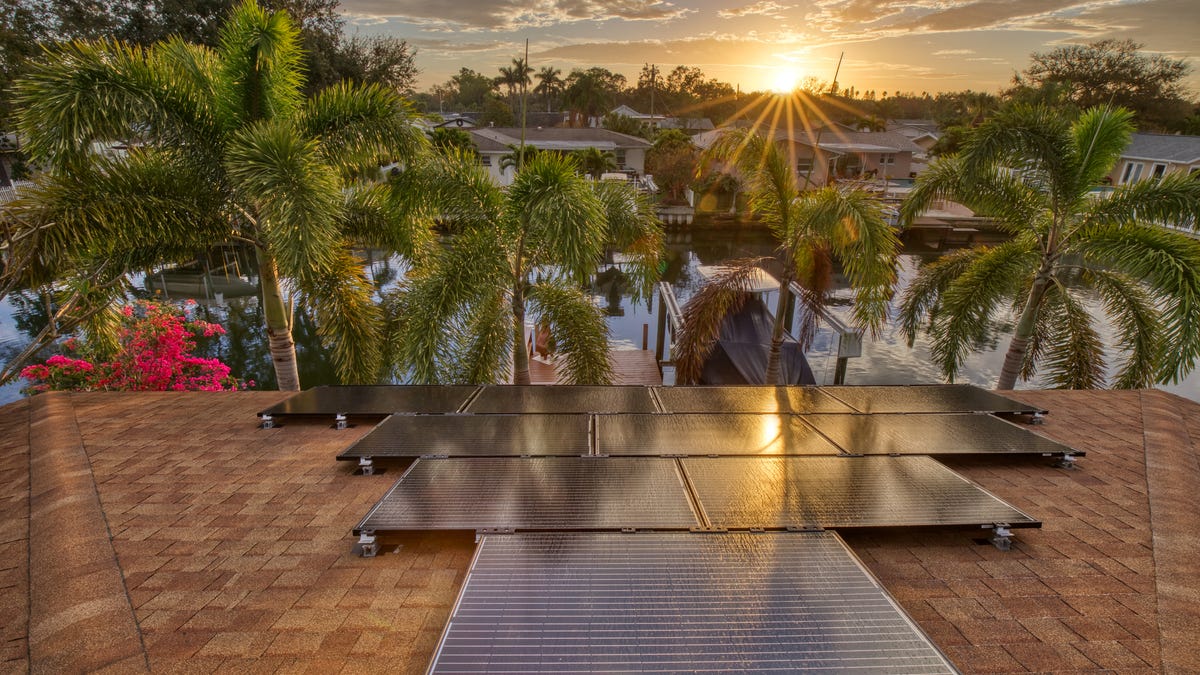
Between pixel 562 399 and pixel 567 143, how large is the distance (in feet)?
143

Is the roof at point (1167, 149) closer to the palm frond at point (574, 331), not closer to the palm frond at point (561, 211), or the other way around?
the palm frond at point (574, 331)

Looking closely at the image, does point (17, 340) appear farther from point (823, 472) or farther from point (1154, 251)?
point (1154, 251)

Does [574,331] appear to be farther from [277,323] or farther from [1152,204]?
[1152,204]

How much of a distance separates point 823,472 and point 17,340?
23.5m

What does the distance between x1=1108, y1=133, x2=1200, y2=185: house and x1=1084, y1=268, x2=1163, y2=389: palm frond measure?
124 ft

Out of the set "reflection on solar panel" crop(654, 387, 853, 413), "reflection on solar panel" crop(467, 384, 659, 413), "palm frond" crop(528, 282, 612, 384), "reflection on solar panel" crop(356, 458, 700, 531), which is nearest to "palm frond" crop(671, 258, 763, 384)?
"palm frond" crop(528, 282, 612, 384)

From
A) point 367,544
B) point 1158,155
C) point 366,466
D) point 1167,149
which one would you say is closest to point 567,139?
point 1158,155

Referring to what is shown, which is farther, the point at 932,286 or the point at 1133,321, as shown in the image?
the point at 932,286

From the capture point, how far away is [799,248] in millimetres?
10109

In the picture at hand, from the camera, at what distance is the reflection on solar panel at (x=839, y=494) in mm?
3752

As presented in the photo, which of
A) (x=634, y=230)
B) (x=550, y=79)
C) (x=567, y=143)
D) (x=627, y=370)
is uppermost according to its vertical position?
(x=550, y=79)

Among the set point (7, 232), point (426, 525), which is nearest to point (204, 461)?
point (426, 525)

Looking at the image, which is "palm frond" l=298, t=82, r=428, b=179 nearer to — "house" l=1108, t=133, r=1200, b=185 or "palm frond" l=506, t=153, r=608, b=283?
"palm frond" l=506, t=153, r=608, b=283

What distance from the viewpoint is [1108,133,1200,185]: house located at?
122ft
